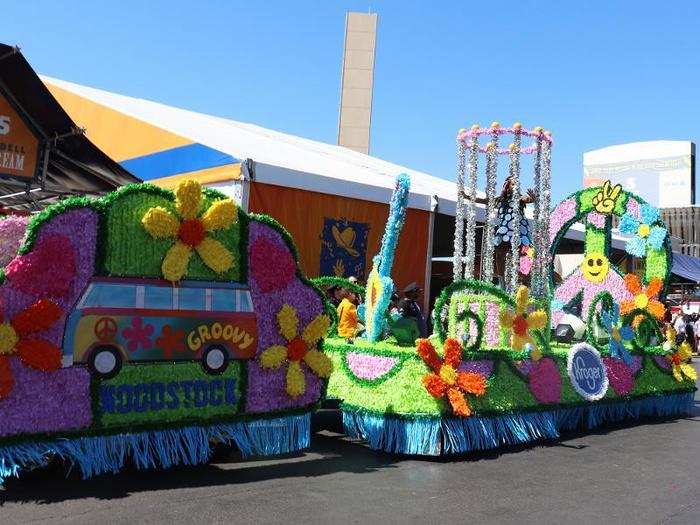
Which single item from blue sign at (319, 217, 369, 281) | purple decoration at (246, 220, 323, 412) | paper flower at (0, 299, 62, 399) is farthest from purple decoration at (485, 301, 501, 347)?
paper flower at (0, 299, 62, 399)

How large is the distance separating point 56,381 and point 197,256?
4.21 ft

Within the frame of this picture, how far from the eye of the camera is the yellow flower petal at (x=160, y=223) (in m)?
4.82

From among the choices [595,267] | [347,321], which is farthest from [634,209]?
[347,321]

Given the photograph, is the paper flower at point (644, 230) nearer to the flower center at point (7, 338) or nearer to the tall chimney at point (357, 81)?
the flower center at point (7, 338)

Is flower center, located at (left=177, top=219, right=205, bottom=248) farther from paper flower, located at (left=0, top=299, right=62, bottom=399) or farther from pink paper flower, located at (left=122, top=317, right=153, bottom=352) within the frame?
paper flower, located at (left=0, top=299, right=62, bottom=399)

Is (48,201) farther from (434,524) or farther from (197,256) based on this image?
(434,524)

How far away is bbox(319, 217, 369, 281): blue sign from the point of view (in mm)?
10719

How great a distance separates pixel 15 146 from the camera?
A: 712 centimetres

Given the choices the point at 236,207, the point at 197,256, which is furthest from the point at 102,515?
the point at 236,207

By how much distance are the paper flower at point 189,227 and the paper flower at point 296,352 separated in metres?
0.70

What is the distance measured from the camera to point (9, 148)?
7.07 metres

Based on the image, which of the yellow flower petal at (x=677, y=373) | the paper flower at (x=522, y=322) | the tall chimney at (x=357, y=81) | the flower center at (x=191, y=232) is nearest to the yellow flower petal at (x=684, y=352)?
the yellow flower petal at (x=677, y=373)

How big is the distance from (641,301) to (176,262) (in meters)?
6.39

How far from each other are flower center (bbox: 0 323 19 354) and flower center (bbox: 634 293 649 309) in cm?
738
